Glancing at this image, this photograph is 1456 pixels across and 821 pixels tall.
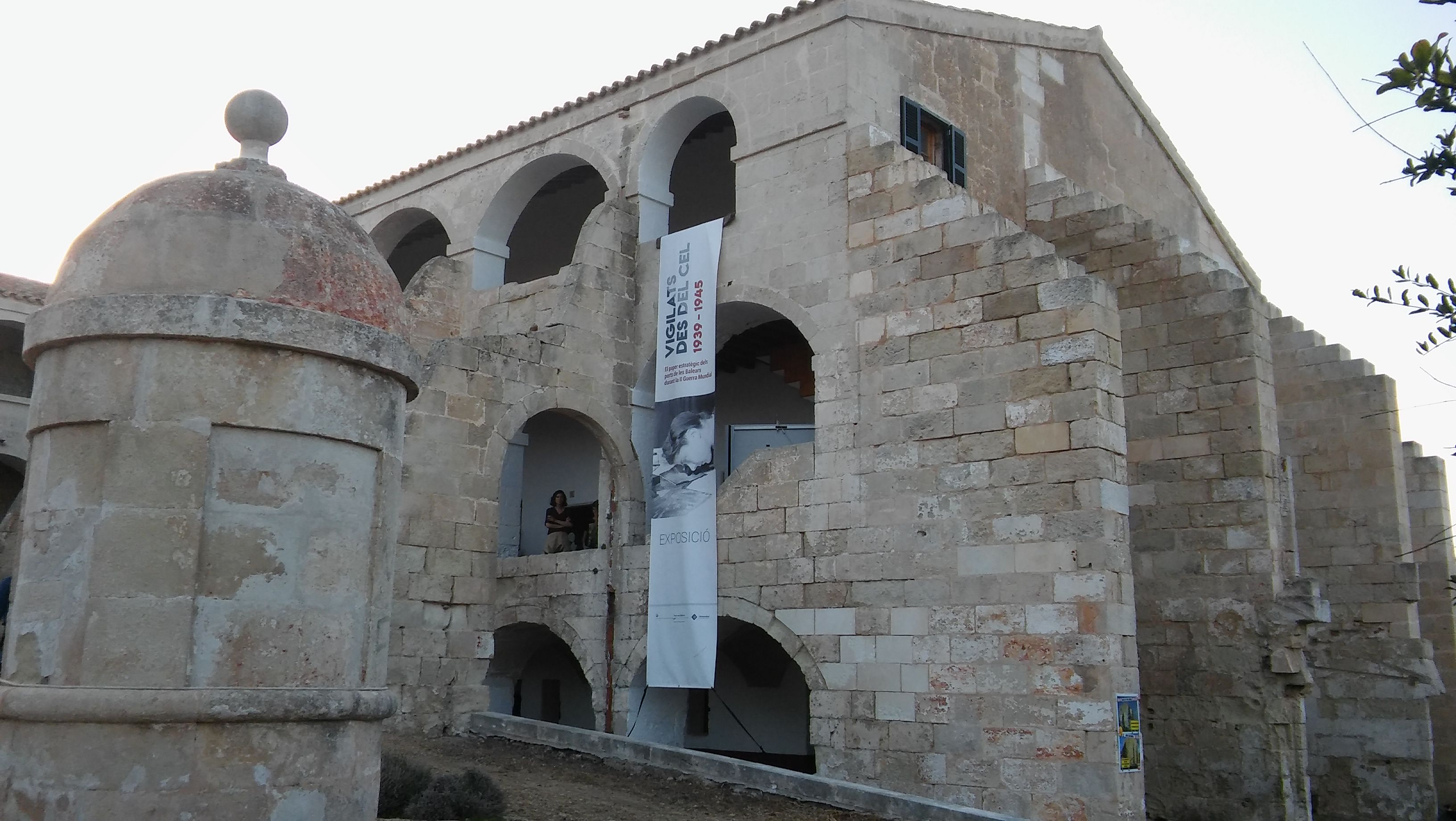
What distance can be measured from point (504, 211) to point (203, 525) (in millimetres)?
11902

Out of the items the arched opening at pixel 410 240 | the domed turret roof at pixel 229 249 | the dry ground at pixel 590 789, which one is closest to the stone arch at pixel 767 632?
the dry ground at pixel 590 789

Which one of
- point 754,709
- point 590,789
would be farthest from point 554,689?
point 590,789

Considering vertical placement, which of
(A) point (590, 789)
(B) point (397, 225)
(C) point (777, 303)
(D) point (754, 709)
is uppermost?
(B) point (397, 225)

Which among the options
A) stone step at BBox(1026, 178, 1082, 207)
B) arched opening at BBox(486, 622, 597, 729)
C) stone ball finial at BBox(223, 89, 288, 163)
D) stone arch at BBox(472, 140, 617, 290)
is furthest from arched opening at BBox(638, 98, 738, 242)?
stone ball finial at BBox(223, 89, 288, 163)

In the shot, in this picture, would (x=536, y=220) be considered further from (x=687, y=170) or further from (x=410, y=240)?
(x=687, y=170)

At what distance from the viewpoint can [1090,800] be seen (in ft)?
29.5

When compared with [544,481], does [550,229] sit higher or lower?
higher

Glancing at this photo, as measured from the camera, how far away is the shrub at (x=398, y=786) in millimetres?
6516

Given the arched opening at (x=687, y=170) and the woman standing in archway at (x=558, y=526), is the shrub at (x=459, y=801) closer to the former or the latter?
the woman standing in archway at (x=558, y=526)

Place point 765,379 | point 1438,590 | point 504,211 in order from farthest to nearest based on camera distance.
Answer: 1. point 765,379
2. point 504,211
3. point 1438,590

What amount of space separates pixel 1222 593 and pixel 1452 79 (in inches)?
315

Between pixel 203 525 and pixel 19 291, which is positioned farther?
pixel 19 291

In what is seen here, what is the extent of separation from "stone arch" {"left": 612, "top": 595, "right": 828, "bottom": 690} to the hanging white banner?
0.53 feet

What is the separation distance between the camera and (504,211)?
50.5 ft
